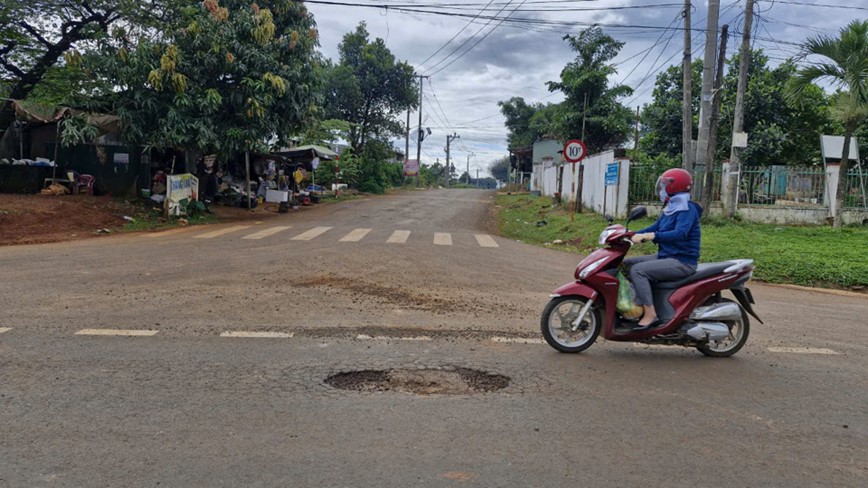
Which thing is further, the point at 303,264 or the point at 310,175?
the point at 310,175

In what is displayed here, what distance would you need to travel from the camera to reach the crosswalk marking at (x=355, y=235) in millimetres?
13646

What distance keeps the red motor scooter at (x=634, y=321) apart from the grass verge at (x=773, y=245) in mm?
6304

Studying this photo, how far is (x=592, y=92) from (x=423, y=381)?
24.0 m

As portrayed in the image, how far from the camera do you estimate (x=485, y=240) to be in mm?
15148

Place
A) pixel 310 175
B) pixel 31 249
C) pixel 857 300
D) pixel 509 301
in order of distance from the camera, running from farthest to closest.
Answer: pixel 310 175 < pixel 31 249 < pixel 857 300 < pixel 509 301

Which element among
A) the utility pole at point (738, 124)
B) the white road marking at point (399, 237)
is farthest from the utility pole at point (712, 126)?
the white road marking at point (399, 237)

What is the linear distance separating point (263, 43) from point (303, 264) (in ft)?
35.2

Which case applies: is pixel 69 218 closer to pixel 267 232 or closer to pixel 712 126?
pixel 267 232

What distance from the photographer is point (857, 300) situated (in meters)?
9.16

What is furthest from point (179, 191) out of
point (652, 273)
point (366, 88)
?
point (366, 88)

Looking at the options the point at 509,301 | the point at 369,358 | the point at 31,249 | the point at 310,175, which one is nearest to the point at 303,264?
the point at 509,301

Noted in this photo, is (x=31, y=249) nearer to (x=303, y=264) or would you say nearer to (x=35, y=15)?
(x=303, y=264)

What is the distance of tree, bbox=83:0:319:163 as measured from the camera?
1680 cm

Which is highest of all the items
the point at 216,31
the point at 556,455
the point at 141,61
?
the point at 216,31
